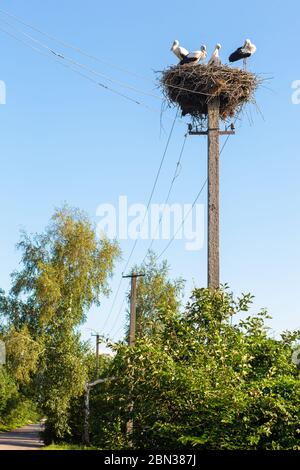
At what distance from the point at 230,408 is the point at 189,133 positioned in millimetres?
6944

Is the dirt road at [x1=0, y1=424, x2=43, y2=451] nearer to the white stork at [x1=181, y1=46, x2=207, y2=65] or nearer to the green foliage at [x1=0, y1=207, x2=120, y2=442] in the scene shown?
the green foliage at [x1=0, y1=207, x2=120, y2=442]

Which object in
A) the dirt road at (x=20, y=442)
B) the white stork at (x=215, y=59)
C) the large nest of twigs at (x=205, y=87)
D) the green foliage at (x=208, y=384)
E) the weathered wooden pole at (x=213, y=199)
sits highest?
the white stork at (x=215, y=59)

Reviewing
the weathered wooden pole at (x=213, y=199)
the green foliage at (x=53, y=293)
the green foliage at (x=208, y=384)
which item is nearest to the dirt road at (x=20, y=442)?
the green foliage at (x=53, y=293)

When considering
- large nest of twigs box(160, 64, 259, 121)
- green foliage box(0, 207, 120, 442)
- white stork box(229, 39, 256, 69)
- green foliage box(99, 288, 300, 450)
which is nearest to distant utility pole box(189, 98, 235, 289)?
large nest of twigs box(160, 64, 259, 121)

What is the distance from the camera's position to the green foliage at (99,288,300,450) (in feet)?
30.7

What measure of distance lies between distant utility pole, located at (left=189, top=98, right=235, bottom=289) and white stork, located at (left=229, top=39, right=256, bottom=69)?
174cm

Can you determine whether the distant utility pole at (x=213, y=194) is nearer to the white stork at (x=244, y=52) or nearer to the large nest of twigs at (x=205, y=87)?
the large nest of twigs at (x=205, y=87)

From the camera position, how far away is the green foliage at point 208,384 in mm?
9344

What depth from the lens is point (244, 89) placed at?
15.8 metres

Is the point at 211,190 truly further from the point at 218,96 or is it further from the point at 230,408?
the point at 230,408

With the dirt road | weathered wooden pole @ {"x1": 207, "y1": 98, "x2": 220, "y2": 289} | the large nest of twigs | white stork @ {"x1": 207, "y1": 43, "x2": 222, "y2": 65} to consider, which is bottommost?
the dirt road

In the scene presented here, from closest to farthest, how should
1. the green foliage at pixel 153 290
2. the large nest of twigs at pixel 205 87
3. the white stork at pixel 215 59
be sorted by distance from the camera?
the large nest of twigs at pixel 205 87 → the white stork at pixel 215 59 → the green foliage at pixel 153 290

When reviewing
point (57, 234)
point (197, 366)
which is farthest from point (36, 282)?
point (197, 366)

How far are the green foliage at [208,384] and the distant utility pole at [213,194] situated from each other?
0.97 metres
